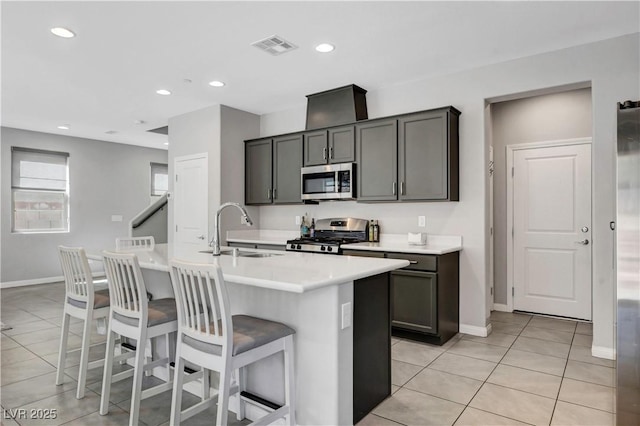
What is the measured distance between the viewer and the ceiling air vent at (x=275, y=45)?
10.7 feet

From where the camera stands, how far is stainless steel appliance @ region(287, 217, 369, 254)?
4.26 meters

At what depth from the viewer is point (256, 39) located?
10.8ft

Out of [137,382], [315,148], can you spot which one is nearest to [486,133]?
[315,148]

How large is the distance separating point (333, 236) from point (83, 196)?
525cm

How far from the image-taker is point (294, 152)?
503 cm

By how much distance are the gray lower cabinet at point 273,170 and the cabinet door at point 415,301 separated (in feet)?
6.02

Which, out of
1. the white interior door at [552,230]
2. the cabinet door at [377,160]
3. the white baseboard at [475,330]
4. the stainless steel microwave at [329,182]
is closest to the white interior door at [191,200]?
the stainless steel microwave at [329,182]

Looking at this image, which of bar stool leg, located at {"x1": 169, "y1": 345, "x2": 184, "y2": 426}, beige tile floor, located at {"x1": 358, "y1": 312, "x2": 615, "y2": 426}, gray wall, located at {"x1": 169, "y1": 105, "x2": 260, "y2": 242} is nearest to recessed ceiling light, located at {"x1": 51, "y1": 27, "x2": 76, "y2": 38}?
gray wall, located at {"x1": 169, "y1": 105, "x2": 260, "y2": 242}

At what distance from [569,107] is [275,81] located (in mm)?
3335

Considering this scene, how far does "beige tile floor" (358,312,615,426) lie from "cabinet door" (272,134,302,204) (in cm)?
230

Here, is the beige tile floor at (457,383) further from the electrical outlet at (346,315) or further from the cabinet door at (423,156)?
the cabinet door at (423,156)

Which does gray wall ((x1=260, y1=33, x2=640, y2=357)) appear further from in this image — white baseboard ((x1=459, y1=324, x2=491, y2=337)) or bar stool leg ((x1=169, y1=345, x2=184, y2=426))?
bar stool leg ((x1=169, y1=345, x2=184, y2=426))

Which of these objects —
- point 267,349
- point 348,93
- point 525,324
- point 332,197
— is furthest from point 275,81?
point 525,324

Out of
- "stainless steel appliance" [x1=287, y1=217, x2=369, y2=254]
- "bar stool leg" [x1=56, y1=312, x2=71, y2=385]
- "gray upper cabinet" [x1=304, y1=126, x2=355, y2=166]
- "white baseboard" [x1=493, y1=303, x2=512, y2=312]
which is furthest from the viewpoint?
"white baseboard" [x1=493, y1=303, x2=512, y2=312]
